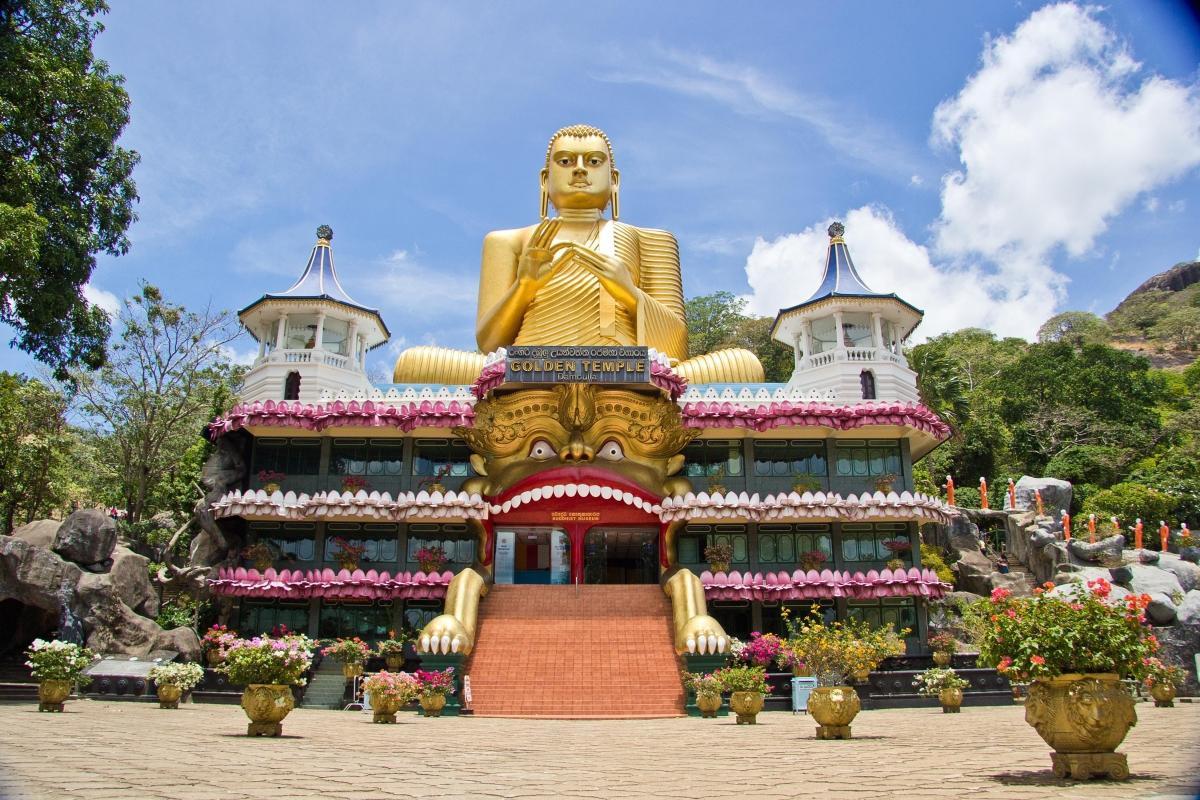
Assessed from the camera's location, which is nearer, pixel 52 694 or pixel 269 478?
pixel 52 694

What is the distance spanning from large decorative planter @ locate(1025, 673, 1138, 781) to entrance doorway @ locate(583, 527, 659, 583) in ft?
58.2

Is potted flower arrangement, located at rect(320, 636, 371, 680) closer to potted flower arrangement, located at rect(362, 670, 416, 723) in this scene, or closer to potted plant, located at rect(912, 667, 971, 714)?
potted flower arrangement, located at rect(362, 670, 416, 723)

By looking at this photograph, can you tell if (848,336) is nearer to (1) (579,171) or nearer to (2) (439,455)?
(1) (579,171)

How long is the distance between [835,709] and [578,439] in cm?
1283

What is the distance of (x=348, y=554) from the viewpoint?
23844 mm

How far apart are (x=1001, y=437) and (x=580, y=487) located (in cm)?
2948

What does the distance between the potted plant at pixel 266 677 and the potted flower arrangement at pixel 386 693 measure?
3.54 metres

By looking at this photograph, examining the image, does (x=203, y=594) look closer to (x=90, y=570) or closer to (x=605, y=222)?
(x=90, y=570)

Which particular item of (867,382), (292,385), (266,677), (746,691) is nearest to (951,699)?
(746,691)

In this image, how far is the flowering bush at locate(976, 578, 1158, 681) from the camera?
7.48 metres

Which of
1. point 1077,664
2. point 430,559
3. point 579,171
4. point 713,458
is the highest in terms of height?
point 579,171

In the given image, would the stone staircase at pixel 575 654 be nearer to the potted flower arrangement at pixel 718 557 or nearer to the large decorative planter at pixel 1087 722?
the potted flower arrangement at pixel 718 557

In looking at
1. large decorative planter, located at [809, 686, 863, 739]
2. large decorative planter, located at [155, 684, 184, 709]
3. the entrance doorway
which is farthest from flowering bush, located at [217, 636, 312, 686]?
the entrance doorway

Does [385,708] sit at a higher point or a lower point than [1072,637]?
lower
